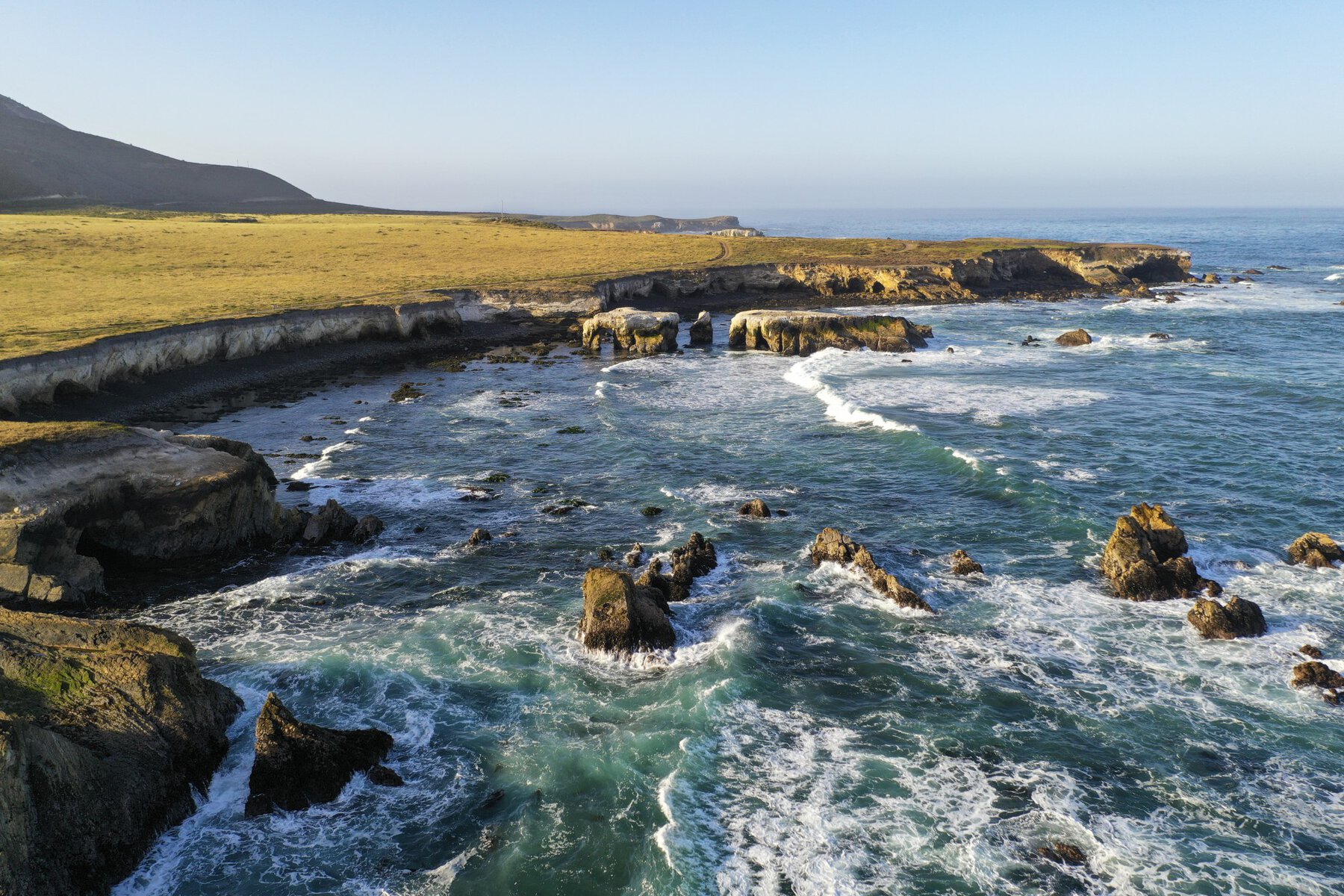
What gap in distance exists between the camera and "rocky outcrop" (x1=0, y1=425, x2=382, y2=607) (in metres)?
23.9

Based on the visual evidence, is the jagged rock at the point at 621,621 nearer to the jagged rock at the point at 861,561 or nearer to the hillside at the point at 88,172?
the jagged rock at the point at 861,561

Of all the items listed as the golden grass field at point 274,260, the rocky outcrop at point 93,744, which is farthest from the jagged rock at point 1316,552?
the golden grass field at point 274,260

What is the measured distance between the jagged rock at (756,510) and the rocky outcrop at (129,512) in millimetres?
13696

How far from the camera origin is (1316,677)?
20766 mm

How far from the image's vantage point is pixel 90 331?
45.5m

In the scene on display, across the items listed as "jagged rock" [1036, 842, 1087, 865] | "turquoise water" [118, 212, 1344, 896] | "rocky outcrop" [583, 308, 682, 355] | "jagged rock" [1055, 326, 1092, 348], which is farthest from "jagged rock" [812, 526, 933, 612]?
"jagged rock" [1055, 326, 1092, 348]

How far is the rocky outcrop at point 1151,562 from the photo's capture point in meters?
25.7

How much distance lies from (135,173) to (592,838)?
8289 inches

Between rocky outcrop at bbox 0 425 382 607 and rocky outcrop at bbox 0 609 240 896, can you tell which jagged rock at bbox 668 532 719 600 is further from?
rocky outcrop at bbox 0 609 240 896

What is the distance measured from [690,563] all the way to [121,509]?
1798 centimetres

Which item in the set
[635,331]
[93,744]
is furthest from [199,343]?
[93,744]

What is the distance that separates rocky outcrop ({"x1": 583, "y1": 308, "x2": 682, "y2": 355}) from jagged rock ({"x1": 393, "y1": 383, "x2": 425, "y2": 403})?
1818 cm

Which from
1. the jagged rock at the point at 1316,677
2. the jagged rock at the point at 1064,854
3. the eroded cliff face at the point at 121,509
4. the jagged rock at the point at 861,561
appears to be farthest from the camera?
the jagged rock at the point at 861,561

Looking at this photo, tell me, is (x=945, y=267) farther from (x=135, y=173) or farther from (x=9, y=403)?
(x=135, y=173)
